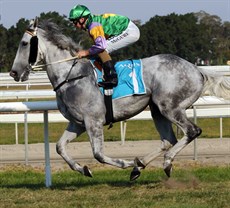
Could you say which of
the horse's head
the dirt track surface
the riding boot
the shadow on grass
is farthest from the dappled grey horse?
the dirt track surface

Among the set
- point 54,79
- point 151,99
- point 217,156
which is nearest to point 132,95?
point 151,99

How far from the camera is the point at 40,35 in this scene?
8445 millimetres

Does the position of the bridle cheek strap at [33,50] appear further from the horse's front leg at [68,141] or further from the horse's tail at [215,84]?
the horse's tail at [215,84]

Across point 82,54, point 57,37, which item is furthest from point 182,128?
point 57,37

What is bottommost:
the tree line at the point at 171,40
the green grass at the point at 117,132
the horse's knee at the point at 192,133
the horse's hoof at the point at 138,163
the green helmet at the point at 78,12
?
the tree line at the point at 171,40


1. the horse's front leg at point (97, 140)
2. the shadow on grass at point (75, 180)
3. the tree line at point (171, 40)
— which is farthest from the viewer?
the tree line at point (171, 40)

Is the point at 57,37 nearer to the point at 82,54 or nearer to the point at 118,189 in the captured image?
the point at 82,54

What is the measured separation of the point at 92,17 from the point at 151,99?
3.41 feet

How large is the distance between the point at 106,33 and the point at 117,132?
8.09 m

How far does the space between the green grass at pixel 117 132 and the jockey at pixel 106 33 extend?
20.6 ft

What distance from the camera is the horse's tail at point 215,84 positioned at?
342 inches

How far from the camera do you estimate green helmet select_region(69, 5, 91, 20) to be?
27.3 ft

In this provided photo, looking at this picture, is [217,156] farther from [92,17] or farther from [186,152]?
[92,17]

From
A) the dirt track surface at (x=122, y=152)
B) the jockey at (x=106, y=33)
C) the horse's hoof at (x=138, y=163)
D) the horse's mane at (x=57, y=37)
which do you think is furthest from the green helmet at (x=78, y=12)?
the dirt track surface at (x=122, y=152)
